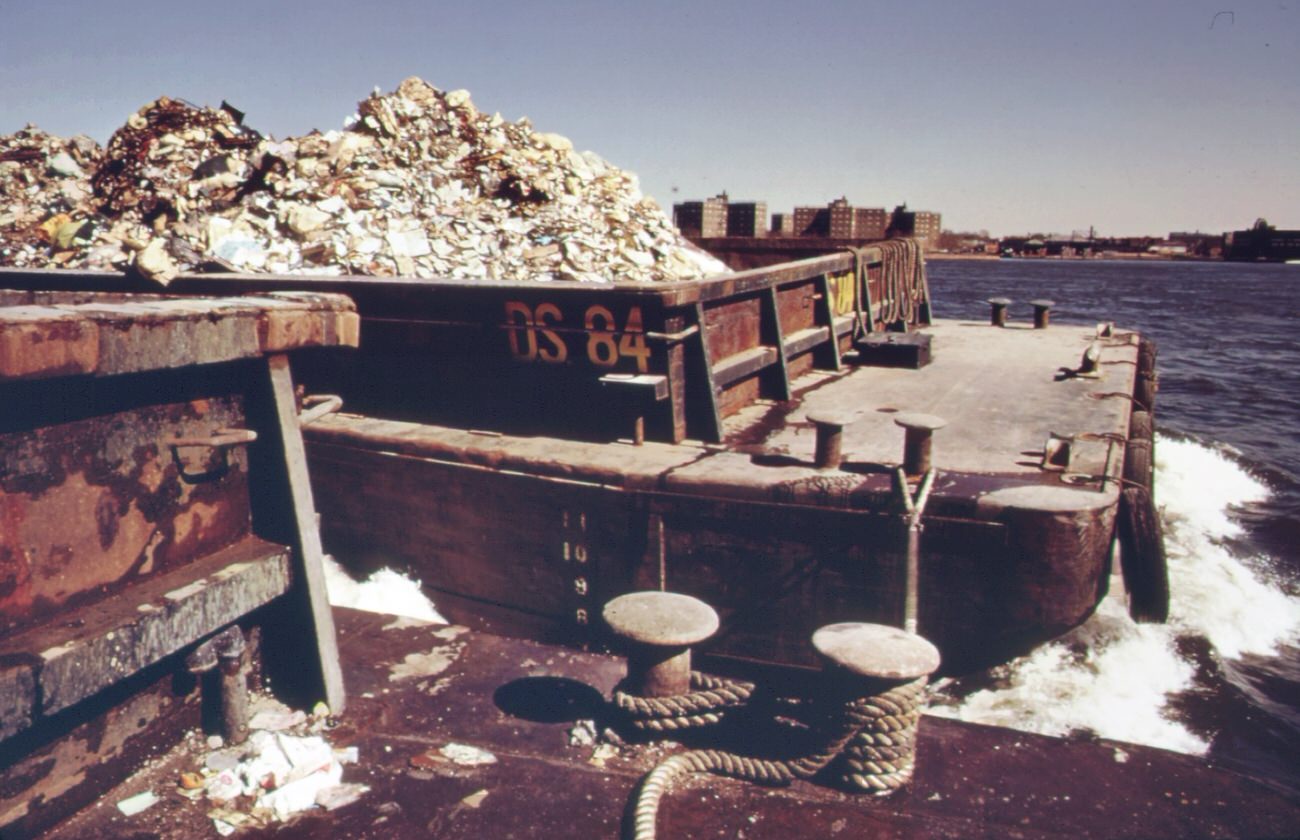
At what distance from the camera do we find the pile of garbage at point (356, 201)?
7.03 m

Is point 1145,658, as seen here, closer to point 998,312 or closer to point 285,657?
point 285,657

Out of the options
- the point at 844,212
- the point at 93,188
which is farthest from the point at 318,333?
the point at 844,212

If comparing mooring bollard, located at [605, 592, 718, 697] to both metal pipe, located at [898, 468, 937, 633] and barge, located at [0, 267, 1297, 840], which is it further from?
metal pipe, located at [898, 468, 937, 633]

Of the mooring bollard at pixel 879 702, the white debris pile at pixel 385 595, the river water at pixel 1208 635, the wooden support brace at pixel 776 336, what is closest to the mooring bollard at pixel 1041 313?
the river water at pixel 1208 635

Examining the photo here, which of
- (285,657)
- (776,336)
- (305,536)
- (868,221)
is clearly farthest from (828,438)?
(868,221)

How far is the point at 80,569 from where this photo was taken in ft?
7.35

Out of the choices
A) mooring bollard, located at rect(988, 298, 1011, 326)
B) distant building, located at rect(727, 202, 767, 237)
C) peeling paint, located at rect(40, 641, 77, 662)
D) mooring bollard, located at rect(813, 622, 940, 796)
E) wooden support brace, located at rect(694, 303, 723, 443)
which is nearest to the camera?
peeling paint, located at rect(40, 641, 77, 662)

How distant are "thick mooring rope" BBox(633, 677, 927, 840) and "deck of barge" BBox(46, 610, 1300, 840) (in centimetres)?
5

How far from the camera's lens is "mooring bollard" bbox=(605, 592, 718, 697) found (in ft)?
8.89

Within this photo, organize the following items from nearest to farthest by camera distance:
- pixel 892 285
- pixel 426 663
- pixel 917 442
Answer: pixel 426 663
pixel 917 442
pixel 892 285

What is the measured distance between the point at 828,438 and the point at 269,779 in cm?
270

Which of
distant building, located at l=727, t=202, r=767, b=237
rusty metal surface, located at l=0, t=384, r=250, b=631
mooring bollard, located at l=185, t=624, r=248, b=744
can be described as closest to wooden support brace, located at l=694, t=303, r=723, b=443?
rusty metal surface, located at l=0, t=384, r=250, b=631

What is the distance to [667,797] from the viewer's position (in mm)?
2549

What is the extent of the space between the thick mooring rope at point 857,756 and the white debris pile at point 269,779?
3.38ft
